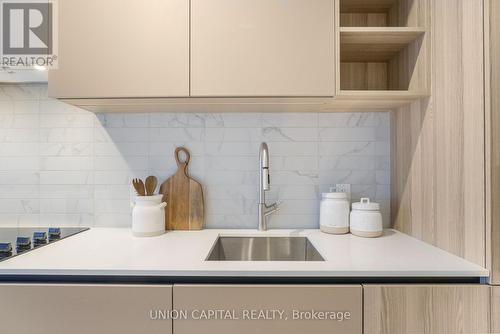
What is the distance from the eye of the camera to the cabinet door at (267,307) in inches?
36.1

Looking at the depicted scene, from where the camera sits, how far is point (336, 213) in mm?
1394

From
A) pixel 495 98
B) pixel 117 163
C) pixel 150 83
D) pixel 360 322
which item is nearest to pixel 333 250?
pixel 360 322

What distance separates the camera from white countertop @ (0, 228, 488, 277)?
3.04 feet

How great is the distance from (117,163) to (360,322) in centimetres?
135

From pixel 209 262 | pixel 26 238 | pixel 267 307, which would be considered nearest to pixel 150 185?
pixel 26 238

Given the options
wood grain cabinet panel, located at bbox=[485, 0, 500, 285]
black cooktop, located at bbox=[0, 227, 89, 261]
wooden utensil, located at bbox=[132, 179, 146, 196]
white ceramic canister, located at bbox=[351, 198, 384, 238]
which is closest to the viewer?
wood grain cabinet panel, located at bbox=[485, 0, 500, 285]

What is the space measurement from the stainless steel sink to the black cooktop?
2.47 feet

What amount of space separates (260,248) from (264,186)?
33 cm

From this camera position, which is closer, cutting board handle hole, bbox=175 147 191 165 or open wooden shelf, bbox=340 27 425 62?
open wooden shelf, bbox=340 27 425 62

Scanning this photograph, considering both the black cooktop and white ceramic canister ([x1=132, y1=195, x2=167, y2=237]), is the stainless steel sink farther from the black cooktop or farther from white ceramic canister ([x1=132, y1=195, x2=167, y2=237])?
the black cooktop

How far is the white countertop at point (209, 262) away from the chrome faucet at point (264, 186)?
0.28 metres

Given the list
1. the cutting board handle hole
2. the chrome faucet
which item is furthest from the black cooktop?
the chrome faucet

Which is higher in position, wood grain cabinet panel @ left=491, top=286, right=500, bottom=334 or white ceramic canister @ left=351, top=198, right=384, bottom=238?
white ceramic canister @ left=351, top=198, right=384, bottom=238

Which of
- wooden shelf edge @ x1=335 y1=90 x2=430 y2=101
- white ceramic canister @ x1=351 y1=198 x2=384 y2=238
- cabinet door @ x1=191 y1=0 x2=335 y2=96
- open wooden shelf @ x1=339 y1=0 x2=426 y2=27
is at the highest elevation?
open wooden shelf @ x1=339 y1=0 x2=426 y2=27
